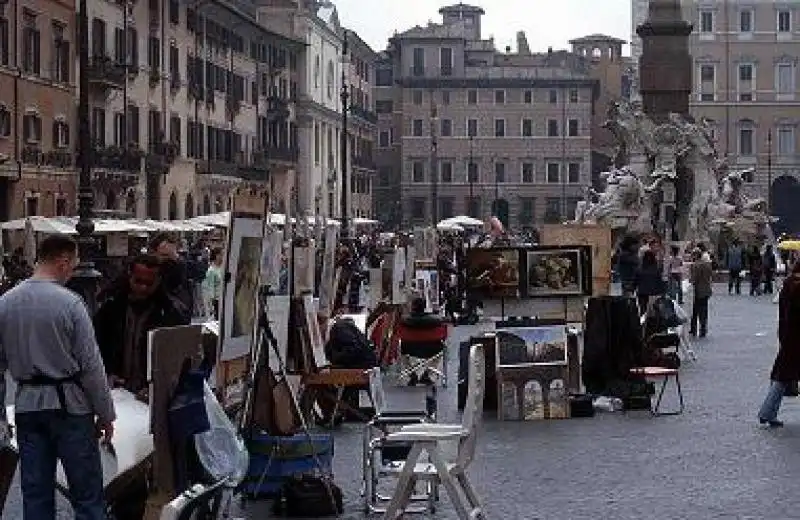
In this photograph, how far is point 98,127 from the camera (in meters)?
57.0

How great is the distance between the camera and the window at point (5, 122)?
4722 centimetres

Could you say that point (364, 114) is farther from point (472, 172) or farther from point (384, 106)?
point (384, 106)

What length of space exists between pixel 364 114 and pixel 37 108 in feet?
212

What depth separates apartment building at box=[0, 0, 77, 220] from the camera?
4781cm

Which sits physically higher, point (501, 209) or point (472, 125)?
point (472, 125)

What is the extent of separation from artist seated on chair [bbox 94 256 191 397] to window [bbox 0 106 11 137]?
3664 centimetres

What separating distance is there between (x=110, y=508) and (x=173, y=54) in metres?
56.9

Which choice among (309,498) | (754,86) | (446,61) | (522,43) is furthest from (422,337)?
(522,43)

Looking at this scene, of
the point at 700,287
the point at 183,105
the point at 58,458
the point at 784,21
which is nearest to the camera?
the point at 58,458

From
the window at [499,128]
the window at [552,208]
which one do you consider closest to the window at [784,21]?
the window at [552,208]

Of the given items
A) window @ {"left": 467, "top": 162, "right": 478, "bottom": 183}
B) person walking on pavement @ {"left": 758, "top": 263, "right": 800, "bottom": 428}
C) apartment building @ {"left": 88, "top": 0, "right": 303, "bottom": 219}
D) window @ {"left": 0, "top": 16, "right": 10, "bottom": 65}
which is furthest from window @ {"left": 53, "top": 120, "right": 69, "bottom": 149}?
window @ {"left": 467, "top": 162, "right": 478, "bottom": 183}

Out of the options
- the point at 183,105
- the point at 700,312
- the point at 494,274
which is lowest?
the point at 700,312

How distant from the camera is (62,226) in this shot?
1523 inches

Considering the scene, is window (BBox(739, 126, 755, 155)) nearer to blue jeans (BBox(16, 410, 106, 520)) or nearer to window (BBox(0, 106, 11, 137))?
window (BBox(0, 106, 11, 137))
